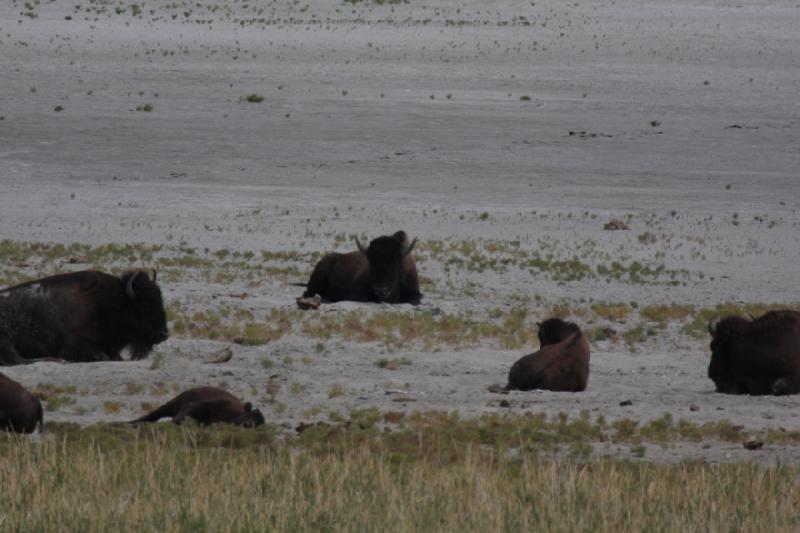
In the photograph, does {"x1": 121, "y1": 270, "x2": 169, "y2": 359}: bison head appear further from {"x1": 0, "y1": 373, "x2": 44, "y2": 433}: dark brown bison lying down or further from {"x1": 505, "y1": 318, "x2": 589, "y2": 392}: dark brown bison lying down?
{"x1": 0, "y1": 373, "x2": 44, "y2": 433}: dark brown bison lying down

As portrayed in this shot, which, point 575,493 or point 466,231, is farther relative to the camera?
point 466,231

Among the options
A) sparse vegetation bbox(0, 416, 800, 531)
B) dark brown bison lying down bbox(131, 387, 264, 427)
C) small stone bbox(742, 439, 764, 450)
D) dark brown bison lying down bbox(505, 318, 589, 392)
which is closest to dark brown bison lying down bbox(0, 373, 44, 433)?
sparse vegetation bbox(0, 416, 800, 531)

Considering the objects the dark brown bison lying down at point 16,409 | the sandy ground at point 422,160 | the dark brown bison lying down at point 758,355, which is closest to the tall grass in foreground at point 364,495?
the dark brown bison lying down at point 16,409

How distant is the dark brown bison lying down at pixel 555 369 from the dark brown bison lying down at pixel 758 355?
4.49 feet

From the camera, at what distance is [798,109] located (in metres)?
51.0

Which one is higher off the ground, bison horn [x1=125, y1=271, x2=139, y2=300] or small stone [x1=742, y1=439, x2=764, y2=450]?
bison horn [x1=125, y1=271, x2=139, y2=300]

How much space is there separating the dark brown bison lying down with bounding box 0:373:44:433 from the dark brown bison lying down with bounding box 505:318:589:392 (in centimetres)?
466

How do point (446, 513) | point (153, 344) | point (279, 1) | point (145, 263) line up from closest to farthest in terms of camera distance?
1. point (446, 513)
2. point (153, 344)
3. point (145, 263)
4. point (279, 1)

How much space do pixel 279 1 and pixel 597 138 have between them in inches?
1657

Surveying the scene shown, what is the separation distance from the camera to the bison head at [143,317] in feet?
50.9

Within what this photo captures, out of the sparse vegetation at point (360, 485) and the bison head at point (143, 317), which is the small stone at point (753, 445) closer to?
the sparse vegetation at point (360, 485)

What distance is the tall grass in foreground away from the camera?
8.23 metres

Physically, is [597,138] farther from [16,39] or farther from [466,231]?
[16,39]

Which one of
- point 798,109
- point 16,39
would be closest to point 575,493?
point 798,109
